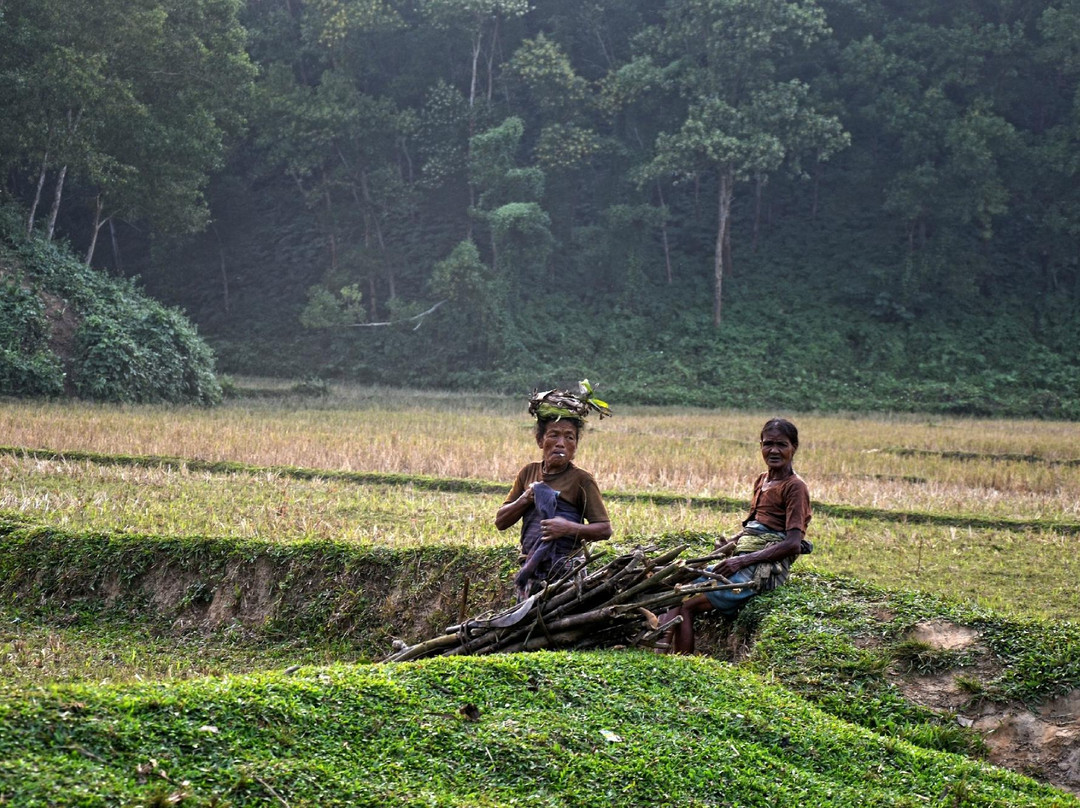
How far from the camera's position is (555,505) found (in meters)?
5.43

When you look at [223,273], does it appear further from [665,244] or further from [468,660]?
[468,660]

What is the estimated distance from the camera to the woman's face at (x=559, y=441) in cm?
546

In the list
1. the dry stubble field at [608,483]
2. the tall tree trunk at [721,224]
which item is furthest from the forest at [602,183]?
the dry stubble field at [608,483]

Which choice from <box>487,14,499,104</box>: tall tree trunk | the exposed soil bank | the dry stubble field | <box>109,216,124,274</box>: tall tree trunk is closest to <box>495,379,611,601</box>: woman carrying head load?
the exposed soil bank

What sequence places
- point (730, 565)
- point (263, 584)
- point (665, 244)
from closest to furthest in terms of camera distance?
point (730, 565), point (263, 584), point (665, 244)

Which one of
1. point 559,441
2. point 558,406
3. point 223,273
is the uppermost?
point 223,273

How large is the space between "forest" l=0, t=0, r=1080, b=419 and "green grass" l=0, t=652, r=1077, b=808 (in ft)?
67.3

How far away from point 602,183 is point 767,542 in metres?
27.5

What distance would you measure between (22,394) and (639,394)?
1300cm

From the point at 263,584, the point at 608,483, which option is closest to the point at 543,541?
the point at 263,584

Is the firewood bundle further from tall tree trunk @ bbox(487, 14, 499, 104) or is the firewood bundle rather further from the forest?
tall tree trunk @ bbox(487, 14, 499, 104)

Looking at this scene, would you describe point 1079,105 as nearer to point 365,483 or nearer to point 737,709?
point 365,483

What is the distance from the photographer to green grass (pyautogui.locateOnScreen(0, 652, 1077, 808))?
3.25m

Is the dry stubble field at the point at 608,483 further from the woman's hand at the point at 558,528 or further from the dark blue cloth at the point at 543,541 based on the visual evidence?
the woman's hand at the point at 558,528
